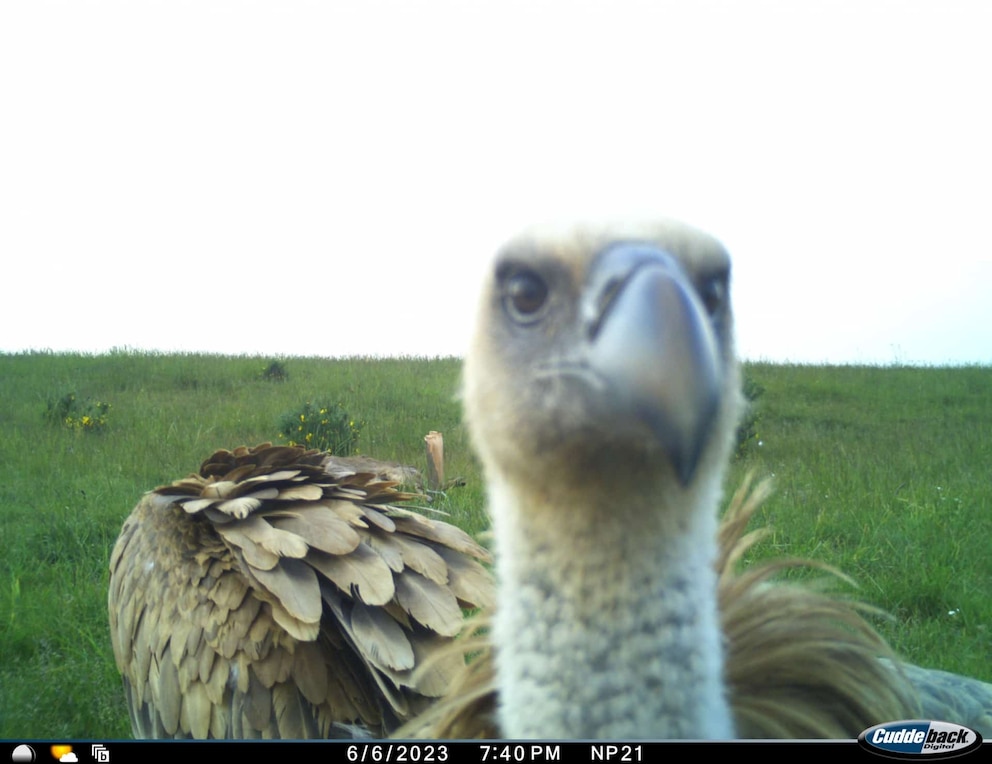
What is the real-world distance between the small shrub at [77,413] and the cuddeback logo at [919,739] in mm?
2223

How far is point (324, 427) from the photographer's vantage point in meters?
2.48

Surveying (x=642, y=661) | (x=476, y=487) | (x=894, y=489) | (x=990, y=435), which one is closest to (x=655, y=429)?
(x=642, y=661)

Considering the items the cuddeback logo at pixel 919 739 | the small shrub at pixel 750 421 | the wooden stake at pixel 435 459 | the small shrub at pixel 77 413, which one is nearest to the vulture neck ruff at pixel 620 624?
the cuddeback logo at pixel 919 739

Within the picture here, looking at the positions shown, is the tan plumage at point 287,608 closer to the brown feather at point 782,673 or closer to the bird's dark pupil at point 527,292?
the brown feather at point 782,673

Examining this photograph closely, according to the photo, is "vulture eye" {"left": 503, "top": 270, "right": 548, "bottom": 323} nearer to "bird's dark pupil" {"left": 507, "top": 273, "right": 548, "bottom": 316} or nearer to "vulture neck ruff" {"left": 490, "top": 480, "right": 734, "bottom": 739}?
"bird's dark pupil" {"left": 507, "top": 273, "right": 548, "bottom": 316}

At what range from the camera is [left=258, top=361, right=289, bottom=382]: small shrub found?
2.54 meters

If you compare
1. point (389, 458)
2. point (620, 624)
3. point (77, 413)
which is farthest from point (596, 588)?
point (77, 413)

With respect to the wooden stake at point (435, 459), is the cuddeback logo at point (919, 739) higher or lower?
lower

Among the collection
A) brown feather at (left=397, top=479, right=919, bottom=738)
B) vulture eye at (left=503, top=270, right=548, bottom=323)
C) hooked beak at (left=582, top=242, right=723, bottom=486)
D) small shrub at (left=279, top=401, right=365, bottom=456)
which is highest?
small shrub at (left=279, top=401, right=365, bottom=456)

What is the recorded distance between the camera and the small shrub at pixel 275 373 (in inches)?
100

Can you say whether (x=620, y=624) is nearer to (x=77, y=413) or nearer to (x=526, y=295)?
(x=526, y=295)

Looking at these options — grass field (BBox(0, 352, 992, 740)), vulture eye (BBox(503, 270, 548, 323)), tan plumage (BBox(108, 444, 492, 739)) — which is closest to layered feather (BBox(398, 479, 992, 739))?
tan plumage (BBox(108, 444, 492, 739))

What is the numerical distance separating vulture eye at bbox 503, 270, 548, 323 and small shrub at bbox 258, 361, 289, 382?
1.74m

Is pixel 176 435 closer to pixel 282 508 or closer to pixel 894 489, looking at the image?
pixel 282 508
